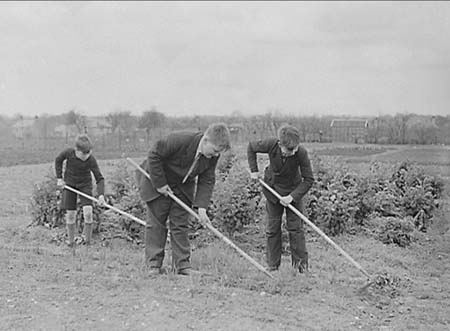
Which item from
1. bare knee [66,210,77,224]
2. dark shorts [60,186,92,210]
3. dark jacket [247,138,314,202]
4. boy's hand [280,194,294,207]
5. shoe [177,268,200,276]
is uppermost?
dark jacket [247,138,314,202]

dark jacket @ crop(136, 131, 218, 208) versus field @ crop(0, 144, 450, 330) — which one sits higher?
dark jacket @ crop(136, 131, 218, 208)

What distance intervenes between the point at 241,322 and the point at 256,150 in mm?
1933

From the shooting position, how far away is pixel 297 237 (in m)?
6.14

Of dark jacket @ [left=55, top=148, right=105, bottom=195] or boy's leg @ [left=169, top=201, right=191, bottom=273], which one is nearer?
boy's leg @ [left=169, top=201, right=191, bottom=273]

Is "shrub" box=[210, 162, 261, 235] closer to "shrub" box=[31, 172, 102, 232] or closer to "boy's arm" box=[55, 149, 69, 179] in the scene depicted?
"boy's arm" box=[55, 149, 69, 179]

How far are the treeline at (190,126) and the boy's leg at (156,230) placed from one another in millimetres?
13564

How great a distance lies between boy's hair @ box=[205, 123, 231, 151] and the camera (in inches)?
203

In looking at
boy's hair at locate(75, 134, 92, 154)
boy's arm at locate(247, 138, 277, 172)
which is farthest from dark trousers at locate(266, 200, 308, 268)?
boy's hair at locate(75, 134, 92, 154)

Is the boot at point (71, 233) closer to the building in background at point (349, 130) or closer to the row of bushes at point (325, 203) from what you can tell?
the row of bushes at point (325, 203)

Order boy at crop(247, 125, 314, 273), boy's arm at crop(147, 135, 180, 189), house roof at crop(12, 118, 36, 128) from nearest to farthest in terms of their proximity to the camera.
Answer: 1. boy's arm at crop(147, 135, 180, 189)
2. boy at crop(247, 125, 314, 273)
3. house roof at crop(12, 118, 36, 128)

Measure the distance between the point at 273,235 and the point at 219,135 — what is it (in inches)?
59.2

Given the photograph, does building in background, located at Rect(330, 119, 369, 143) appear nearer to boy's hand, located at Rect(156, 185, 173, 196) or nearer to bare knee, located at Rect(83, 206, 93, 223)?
bare knee, located at Rect(83, 206, 93, 223)

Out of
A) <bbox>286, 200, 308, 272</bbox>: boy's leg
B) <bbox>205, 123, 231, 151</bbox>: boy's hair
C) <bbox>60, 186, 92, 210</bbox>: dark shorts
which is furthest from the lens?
<bbox>60, 186, 92, 210</bbox>: dark shorts

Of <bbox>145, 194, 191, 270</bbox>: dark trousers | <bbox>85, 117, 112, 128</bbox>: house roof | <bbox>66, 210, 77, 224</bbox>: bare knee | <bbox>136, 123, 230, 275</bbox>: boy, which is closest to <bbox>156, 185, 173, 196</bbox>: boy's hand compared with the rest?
<bbox>136, 123, 230, 275</bbox>: boy
